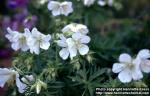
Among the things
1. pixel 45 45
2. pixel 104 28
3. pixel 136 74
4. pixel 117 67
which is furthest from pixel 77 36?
pixel 104 28

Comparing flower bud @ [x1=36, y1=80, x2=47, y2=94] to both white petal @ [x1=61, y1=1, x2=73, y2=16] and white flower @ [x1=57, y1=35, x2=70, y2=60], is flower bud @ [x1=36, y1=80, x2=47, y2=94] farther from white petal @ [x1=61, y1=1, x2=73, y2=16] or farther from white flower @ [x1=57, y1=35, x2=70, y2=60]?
white petal @ [x1=61, y1=1, x2=73, y2=16]

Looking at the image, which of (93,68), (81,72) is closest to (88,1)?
(93,68)

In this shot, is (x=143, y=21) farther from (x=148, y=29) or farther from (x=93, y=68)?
(x=93, y=68)

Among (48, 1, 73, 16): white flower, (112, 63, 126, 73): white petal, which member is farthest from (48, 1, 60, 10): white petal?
(112, 63, 126, 73): white petal

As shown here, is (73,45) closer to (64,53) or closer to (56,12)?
(64,53)

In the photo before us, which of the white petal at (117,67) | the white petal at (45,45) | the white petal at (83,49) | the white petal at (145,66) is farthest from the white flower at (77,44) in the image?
the white petal at (145,66)

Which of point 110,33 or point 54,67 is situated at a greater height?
point 110,33
